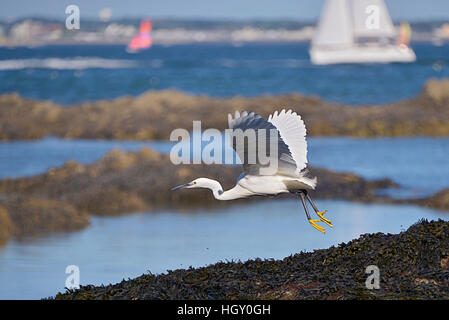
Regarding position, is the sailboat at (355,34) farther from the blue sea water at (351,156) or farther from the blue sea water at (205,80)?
the blue sea water at (351,156)

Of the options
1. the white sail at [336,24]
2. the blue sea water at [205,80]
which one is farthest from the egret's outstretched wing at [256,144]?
the white sail at [336,24]

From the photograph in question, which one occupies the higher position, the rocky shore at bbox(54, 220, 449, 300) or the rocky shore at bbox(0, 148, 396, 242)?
the rocky shore at bbox(0, 148, 396, 242)

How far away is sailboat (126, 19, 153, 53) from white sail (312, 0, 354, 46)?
64443mm

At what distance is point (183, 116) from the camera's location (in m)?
46.5

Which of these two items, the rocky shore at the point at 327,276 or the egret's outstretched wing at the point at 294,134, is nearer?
the rocky shore at the point at 327,276

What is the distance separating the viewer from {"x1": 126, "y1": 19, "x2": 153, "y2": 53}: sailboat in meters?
153

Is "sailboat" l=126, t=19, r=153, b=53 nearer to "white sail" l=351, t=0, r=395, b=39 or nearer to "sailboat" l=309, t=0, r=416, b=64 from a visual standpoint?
"sailboat" l=309, t=0, r=416, b=64

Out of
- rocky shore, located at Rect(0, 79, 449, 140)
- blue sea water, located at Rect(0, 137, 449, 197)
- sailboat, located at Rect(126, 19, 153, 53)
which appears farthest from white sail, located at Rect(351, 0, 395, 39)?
sailboat, located at Rect(126, 19, 153, 53)

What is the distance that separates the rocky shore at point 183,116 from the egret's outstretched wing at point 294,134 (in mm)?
31268

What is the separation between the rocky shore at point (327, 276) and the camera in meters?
8.99

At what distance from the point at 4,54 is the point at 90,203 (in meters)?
48.2

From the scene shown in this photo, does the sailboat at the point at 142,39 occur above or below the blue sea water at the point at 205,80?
above

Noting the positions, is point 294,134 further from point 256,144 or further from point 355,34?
point 355,34
